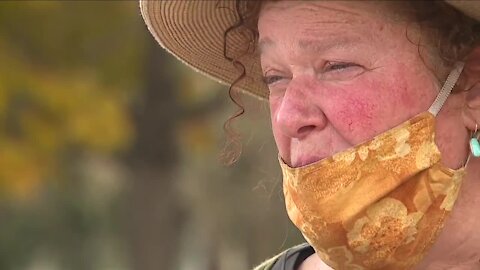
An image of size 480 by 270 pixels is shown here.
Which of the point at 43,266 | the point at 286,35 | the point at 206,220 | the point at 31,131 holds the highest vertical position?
the point at 286,35

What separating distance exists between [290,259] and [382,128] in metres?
0.75

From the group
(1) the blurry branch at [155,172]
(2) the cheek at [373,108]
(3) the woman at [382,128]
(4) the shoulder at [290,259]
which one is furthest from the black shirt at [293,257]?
(1) the blurry branch at [155,172]

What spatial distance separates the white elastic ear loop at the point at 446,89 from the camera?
2479mm

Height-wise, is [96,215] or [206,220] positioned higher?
[206,220]

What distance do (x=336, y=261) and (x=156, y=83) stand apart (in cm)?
657

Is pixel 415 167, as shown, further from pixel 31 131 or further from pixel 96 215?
pixel 96 215

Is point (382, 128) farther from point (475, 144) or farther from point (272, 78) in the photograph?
point (272, 78)

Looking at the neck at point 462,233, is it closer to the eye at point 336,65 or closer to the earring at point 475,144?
the earring at point 475,144

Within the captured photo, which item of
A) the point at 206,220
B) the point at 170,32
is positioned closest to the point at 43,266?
the point at 206,220

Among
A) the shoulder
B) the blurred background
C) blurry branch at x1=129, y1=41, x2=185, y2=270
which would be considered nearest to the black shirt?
the shoulder

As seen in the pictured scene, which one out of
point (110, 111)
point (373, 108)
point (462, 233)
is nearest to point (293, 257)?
point (462, 233)

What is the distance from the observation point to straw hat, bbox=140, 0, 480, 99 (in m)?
2.83

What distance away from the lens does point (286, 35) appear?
2.57m

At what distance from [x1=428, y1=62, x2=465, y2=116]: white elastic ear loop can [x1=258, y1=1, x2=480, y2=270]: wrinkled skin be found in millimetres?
17
